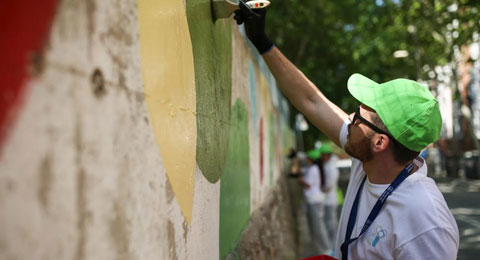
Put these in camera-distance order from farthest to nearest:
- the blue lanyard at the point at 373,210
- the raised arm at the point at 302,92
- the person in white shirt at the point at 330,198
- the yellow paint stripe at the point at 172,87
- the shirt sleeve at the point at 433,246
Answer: the person in white shirt at the point at 330,198
the raised arm at the point at 302,92
the blue lanyard at the point at 373,210
the shirt sleeve at the point at 433,246
the yellow paint stripe at the point at 172,87

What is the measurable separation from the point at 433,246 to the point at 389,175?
1.52 ft

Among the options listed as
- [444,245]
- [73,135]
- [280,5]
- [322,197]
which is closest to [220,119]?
[444,245]

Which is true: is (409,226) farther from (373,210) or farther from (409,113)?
(409,113)

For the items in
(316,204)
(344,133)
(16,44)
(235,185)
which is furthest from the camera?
(316,204)

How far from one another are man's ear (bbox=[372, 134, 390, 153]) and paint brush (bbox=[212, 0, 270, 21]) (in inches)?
35.5

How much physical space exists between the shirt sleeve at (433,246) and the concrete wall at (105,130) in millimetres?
958

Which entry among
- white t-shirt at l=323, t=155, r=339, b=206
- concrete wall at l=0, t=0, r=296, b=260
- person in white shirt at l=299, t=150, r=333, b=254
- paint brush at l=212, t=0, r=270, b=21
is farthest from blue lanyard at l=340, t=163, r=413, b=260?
white t-shirt at l=323, t=155, r=339, b=206

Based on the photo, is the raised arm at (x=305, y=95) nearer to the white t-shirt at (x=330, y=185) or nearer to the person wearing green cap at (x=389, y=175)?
the person wearing green cap at (x=389, y=175)

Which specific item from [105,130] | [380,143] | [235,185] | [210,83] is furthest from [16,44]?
[235,185]

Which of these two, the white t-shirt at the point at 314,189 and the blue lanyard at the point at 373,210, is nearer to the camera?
the blue lanyard at the point at 373,210

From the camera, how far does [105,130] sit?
1139 millimetres

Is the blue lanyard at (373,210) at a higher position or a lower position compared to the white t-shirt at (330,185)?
higher

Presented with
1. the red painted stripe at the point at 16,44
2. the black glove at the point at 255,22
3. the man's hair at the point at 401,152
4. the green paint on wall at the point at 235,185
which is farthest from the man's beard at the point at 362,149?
the red painted stripe at the point at 16,44

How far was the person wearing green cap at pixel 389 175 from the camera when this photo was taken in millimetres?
2027
